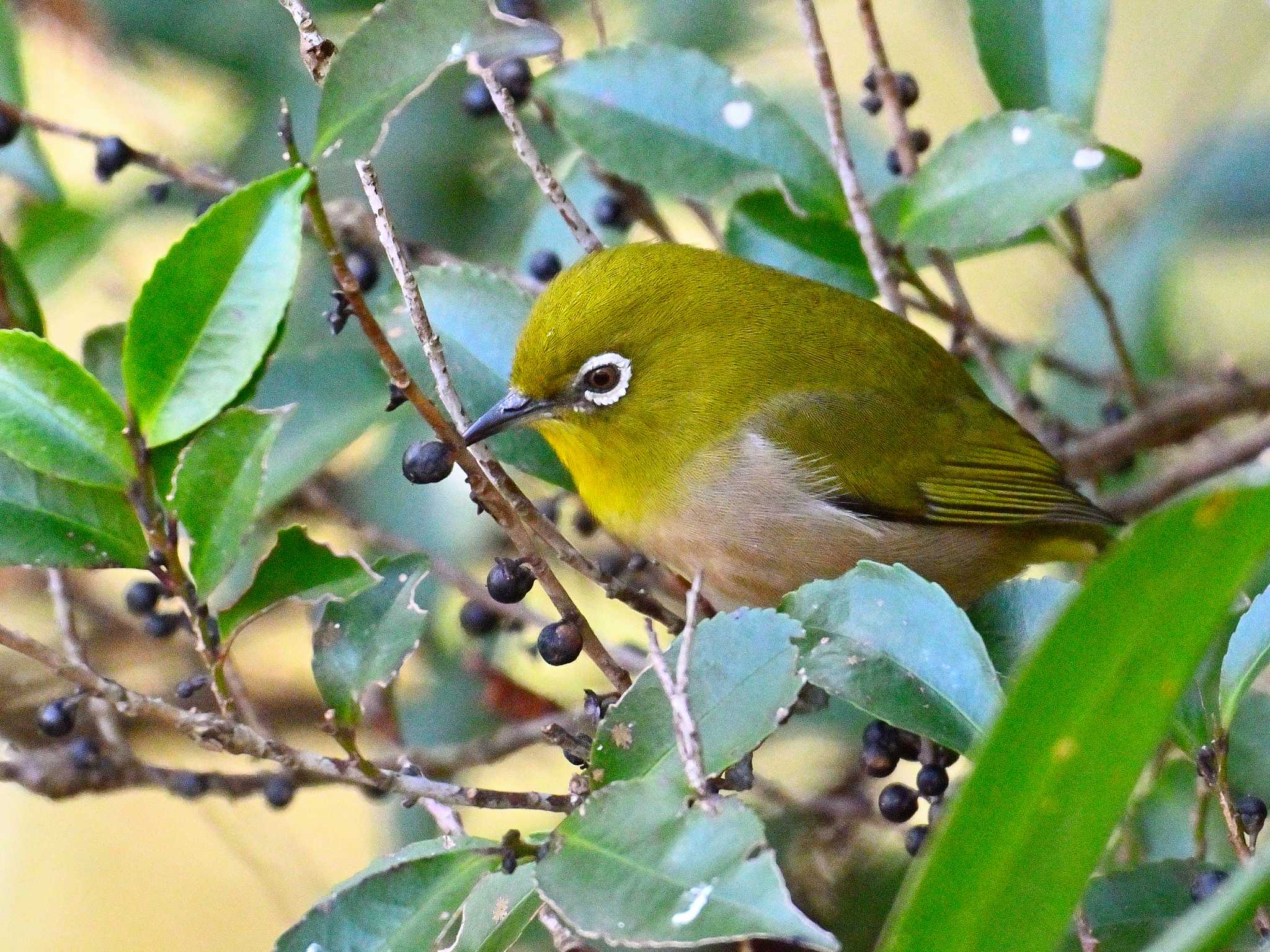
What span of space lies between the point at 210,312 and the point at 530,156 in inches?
23.8

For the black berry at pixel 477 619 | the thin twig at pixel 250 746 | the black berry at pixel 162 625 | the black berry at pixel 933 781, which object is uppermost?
the thin twig at pixel 250 746

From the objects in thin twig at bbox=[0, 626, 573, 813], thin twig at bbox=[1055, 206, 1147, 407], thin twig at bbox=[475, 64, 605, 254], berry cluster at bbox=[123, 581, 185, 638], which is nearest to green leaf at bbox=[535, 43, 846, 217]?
thin twig at bbox=[475, 64, 605, 254]

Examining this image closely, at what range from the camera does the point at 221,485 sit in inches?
80.5

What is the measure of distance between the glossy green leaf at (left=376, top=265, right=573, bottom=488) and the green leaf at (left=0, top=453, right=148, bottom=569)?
66 centimetres

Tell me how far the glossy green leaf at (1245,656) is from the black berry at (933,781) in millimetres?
501

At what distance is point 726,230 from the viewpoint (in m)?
3.22

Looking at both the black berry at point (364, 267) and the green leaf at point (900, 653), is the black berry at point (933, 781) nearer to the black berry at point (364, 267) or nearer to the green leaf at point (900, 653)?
the green leaf at point (900, 653)


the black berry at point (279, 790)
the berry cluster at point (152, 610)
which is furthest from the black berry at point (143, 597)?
the black berry at point (279, 790)

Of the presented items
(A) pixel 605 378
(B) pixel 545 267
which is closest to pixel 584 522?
(A) pixel 605 378

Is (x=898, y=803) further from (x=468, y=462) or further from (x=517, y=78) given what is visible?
(x=517, y=78)

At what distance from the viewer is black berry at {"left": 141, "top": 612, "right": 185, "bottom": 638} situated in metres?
2.90

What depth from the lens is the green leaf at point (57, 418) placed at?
79.2 inches

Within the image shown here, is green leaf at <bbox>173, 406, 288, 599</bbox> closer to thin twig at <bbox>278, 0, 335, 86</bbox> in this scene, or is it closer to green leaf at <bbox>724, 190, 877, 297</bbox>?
thin twig at <bbox>278, 0, 335, 86</bbox>

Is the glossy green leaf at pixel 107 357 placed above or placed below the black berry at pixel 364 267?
below
